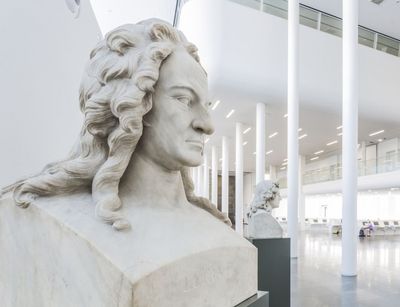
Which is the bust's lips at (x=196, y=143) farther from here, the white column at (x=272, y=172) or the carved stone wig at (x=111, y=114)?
the white column at (x=272, y=172)

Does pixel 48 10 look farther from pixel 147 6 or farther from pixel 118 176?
pixel 147 6

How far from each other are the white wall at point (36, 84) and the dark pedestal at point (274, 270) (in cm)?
272

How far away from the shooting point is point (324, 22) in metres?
14.6

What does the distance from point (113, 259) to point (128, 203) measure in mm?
315

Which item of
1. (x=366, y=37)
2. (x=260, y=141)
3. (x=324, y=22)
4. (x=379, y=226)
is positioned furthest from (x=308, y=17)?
(x=379, y=226)

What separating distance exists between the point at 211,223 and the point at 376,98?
49.8 ft

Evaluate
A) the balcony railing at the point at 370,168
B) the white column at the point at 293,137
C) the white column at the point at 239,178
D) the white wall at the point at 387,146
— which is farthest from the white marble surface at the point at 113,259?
the white wall at the point at 387,146

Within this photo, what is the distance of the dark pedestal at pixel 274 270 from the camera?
15.2 feet

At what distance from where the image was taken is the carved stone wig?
4.22ft

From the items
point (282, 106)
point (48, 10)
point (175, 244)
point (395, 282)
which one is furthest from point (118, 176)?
point (282, 106)

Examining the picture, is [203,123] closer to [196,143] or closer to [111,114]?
[196,143]

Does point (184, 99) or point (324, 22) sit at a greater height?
point (324, 22)

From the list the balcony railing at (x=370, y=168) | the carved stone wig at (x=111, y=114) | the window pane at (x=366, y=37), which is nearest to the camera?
the carved stone wig at (x=111, y=114)

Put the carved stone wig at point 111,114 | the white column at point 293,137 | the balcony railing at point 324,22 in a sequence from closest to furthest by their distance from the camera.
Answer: the carved stone wig at point 111,114 < the white column at point 293,137 < the balcony railing at point 324,22
